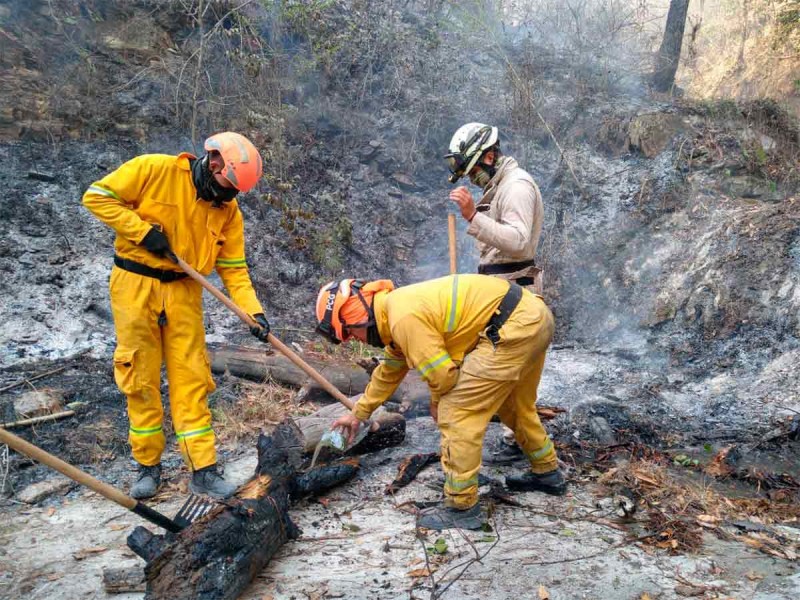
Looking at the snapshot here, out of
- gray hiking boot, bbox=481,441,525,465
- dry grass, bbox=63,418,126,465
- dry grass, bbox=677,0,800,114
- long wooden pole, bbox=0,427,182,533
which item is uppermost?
dry grass, bbox=677,0,800,114

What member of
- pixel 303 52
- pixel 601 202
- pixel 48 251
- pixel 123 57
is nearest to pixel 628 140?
pixel 601 202

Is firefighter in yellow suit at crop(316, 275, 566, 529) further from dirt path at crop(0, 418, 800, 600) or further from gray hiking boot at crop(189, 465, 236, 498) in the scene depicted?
gray hiking boot at crop(189, 465, 236, 498)

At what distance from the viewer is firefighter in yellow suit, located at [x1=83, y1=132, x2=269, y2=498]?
353cm

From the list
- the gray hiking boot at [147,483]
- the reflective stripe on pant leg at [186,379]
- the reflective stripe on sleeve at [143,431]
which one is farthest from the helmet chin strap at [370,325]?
the gray hiking boot at [147,483]

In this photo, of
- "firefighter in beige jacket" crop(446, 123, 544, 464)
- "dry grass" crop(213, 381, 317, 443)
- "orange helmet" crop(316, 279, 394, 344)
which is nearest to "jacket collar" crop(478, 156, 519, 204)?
"firefighter in beige jacket" crop(446, 123, 544, 464)

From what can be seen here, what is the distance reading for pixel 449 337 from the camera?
3.22m

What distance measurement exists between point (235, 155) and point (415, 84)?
6.42m

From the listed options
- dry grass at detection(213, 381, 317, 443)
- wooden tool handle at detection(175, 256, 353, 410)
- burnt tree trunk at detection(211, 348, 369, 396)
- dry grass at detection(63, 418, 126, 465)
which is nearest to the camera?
Answer: wooden tool handle at detection(175, 256, 353, 410)

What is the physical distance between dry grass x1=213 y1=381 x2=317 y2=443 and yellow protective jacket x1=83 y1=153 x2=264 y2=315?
4.84ft

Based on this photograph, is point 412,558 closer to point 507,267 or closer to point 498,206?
point 507,267

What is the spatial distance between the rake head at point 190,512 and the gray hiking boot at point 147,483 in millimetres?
595

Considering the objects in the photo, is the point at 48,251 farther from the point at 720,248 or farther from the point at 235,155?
the point at 720,248

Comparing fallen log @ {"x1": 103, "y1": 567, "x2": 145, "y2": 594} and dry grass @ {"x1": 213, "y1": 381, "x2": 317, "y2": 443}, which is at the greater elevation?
fallen log @ {"x1": 103, "y1": 567, "x2": 145, "y2": 594}

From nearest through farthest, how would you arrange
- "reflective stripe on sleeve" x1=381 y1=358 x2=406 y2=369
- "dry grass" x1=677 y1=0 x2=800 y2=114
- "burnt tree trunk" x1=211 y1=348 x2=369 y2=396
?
1. "reflective stripe on sleeve" x1=381 y1=358 x2=406 y2=369
2. "burnt tree trunk" x1=211 y1=348 x2=369 y2=396
3. "dry grass" x1=677 y1=0 x2=800 y2=114
